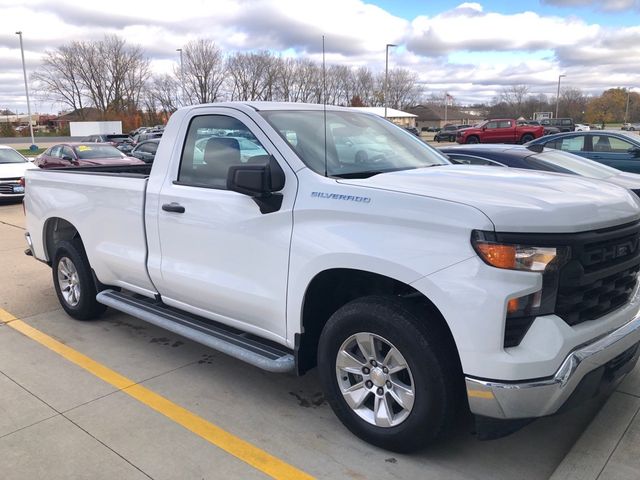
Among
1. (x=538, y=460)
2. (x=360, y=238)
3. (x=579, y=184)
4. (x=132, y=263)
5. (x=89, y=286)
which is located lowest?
(x=538, y=460)

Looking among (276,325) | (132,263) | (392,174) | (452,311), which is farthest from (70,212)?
(452,311)

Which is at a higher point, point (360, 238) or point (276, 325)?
point (360, 238)

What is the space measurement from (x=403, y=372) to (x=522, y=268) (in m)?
0.89

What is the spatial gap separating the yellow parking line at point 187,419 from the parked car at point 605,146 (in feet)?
32.4

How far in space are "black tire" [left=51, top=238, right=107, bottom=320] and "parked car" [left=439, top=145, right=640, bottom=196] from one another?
4.28m

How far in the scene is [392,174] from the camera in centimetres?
338

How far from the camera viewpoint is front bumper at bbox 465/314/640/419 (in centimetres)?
253

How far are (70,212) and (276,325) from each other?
2.80 m

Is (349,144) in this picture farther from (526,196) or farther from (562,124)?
(562,124)

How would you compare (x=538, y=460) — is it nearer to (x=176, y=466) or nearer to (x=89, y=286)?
(x=176, y=466)

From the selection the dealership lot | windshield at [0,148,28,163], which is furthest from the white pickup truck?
windshield at [0,148,28,163]

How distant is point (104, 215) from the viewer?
4.73 metres

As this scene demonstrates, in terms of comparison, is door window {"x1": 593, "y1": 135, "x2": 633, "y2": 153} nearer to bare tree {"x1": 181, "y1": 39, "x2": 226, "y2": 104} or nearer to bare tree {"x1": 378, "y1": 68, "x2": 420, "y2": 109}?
bare tree {"x1": 181, "y1": 39, "x2": 226, "y2": 104}

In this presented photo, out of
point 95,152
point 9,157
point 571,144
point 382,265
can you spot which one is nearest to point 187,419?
point 382,265
